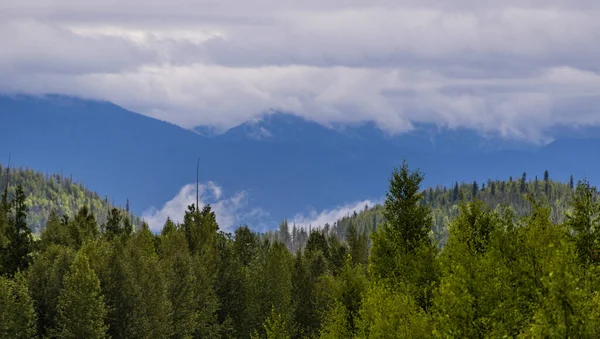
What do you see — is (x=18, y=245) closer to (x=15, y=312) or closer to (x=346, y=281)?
Result: (x=15, y=312)

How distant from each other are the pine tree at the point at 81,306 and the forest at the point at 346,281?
0.14 meters

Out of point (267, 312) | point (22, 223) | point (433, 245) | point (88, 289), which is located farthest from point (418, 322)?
point (22, 223)

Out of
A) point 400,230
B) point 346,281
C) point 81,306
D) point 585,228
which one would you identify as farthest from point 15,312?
point 585,228

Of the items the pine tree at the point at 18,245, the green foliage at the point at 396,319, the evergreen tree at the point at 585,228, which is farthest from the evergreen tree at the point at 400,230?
the pine tree at the point at 18,245

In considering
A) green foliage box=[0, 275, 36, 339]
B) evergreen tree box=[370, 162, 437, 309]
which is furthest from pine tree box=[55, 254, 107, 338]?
evergreen tree box=[370, 162, 437, 309]

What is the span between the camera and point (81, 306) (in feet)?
277

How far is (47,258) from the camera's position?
332 ft

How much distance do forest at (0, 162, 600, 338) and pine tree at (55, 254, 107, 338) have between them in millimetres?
138

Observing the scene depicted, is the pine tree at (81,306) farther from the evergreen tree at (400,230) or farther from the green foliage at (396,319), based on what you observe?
the green foliage at (396,319)

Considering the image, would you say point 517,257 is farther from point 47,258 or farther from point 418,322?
point 47,258

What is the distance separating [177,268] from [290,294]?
2392 centimetres

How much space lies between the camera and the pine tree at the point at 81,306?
84.1 m

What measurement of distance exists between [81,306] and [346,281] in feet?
95.2

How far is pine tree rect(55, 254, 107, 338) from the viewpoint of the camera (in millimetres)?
84125
